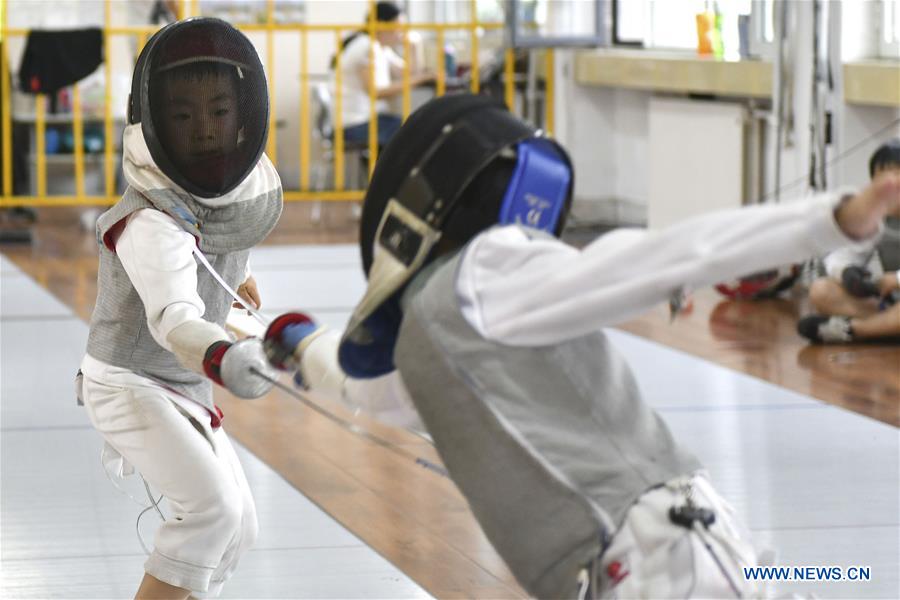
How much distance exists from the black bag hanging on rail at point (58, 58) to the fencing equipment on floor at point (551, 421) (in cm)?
779

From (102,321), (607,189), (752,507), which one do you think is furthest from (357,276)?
(102,321)

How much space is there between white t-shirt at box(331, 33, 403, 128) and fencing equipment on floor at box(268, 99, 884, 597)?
8.01 metres

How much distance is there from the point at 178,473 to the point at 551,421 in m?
0.89

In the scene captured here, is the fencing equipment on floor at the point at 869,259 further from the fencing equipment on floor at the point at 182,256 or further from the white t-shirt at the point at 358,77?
the white t-shirt at the point at 358,77

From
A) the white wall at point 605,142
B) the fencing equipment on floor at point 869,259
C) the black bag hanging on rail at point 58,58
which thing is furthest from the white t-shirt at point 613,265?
the black bag hanging on rail at point 58,58

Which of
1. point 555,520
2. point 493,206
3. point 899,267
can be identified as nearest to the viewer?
point 555,520

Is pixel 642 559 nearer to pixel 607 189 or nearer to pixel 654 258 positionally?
pixel 654 258

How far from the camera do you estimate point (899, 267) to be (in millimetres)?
5555

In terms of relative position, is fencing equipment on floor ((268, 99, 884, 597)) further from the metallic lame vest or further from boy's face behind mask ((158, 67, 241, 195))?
boy's face behind mask ((158, 67, 241, 195))

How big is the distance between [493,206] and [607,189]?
7.87 metres

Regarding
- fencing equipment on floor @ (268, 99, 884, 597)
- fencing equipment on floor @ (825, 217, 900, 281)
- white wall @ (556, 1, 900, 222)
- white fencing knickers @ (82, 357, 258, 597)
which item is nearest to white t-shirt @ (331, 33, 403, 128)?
white wall @ (556, 1, 900, 222)

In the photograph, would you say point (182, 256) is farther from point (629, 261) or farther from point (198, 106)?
point (629, 261)

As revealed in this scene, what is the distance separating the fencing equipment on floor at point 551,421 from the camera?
4.92 feet

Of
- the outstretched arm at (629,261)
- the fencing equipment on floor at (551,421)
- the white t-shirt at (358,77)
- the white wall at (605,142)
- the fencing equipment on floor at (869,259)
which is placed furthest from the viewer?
the white t-shirt at (358,77)
